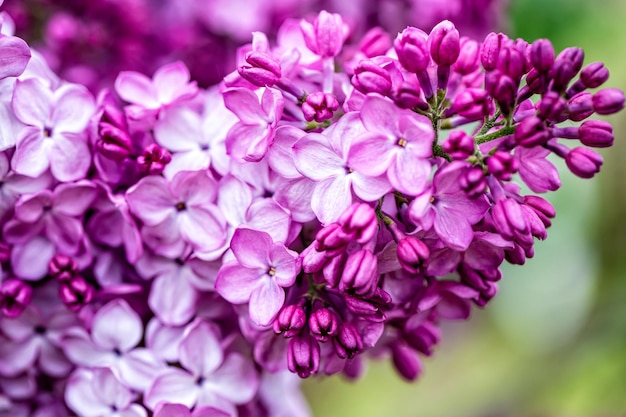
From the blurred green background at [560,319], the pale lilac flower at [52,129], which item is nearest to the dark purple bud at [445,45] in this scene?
the pale lilac flower at [52,129]

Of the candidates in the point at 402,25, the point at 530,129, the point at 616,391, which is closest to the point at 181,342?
the point at 530,129

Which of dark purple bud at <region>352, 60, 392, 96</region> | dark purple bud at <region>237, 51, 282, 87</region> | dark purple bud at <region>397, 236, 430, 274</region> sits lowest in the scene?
dark purple bud at <region>397, 236, 430, 274</region>

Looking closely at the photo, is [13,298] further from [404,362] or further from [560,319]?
[560,319]

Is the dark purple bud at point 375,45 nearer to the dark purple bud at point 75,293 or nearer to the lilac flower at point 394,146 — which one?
the lilac flower at point 394,146

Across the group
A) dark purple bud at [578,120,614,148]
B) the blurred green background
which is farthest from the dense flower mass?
the blurred green background

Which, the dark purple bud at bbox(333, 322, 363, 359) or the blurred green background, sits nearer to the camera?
the dark purple bud at bbox(333, 322, 363, 359)

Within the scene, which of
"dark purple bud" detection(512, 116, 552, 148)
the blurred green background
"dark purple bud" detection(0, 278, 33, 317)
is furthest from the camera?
the blurred green background

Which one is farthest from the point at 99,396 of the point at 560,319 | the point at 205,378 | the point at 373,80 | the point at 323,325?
the point at 560,319

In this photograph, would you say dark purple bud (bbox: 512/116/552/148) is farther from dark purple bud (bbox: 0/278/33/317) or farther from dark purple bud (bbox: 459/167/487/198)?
dark purple bud (bbox: 0/278/33/317)
